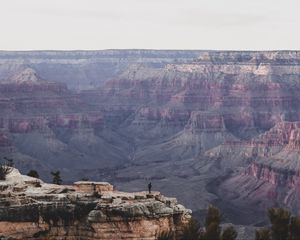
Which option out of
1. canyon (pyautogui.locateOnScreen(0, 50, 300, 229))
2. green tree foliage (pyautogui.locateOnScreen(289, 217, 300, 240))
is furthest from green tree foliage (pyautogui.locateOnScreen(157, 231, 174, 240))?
canyon (pyautogui.locateOnScreen(0, 50, 300, 229))

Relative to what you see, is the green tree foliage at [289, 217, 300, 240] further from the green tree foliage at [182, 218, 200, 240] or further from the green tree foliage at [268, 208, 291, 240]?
the green tree foliage at [182, 218, 200, 240]

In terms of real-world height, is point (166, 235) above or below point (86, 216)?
below

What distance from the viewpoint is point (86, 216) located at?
46.6m

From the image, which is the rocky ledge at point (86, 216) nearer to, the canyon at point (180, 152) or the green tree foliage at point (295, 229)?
the green tree foliage at point (295, 229)

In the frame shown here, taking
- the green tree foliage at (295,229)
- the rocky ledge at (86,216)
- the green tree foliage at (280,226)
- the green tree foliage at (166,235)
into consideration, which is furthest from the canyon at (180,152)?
the green tree foliage at (166,235)

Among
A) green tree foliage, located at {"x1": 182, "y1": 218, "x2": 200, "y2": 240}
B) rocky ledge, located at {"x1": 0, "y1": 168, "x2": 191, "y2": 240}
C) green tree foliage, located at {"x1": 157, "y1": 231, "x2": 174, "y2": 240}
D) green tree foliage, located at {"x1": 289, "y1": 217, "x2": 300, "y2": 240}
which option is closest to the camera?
rocky ledge, located at {"x1": 0, "y1": 168, "x2": 191, "y2": 240}

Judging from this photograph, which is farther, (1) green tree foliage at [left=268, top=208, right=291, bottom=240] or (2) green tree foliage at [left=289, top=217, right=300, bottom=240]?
(1) green tree foliage at [left=268, top=208, right=291, bottom=240]

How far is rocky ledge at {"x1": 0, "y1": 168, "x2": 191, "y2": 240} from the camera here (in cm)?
4562

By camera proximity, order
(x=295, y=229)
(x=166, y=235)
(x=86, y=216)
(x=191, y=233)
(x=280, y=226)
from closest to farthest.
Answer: (x=166, y=235), (x=191, y=233), (x=86, y=216), (x=295, y=229), (x=280, y=226)

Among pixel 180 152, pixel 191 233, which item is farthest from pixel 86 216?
pixel 180 152

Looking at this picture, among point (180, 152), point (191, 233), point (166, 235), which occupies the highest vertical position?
point (191, 233)

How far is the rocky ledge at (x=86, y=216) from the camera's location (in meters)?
45.6

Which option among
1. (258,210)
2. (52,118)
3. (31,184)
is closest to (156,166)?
(52,118)

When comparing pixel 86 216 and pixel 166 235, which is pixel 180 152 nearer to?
pixel 86 216
